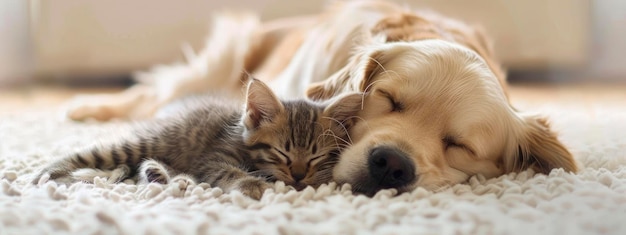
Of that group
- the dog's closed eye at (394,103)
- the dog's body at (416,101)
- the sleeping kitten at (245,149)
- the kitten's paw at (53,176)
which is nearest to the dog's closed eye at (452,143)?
the dog's body at (416,101)

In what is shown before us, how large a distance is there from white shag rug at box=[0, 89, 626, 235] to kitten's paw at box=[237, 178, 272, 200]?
0.09ft

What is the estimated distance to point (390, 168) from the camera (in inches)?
59.2

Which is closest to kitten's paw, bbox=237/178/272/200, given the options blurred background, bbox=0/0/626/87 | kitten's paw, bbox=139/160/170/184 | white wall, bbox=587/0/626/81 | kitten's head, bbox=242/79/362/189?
kitten's head, bbox=242/79/362/189

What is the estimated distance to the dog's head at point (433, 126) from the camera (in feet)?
5.03

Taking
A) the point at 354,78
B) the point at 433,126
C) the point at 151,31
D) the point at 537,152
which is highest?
the point at 151,31

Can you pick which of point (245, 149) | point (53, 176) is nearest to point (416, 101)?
point (245, 149)

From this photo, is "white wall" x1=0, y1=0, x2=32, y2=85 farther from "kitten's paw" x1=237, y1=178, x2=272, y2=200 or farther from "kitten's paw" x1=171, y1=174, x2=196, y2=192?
"kitten's paw" x1=237, y1=178, x2=272, y2=200

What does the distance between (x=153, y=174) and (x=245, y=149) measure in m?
0.23

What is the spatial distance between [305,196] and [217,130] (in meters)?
0.47

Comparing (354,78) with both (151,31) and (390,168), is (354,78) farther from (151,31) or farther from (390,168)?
(151,31)

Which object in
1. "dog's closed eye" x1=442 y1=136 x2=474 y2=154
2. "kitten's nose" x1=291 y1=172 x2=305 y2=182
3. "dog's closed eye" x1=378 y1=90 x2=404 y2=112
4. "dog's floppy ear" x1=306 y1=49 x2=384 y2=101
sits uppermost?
"dog's floppy ear" x1=306 y1=49 x2=384 y2=101

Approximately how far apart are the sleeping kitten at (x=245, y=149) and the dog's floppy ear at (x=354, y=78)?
0.16 m

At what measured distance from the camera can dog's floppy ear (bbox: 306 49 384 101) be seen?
6.09ft

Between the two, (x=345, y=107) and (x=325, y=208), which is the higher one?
(x=345, y=107)
